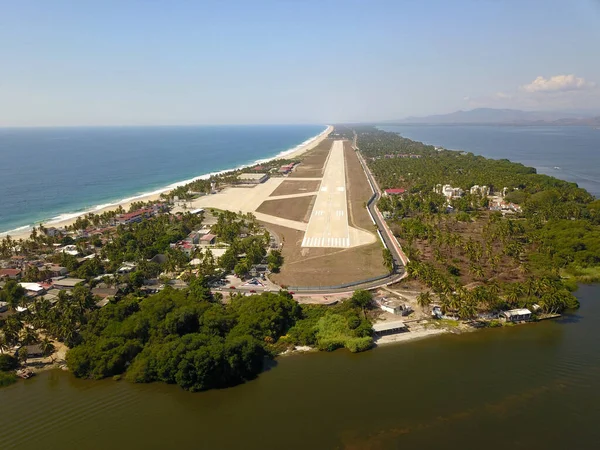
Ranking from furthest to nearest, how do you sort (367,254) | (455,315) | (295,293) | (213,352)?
(367,254), (295,293), (455,315), (213,352)

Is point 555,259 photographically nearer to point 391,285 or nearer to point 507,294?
point 507,294

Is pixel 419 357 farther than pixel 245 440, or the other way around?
pixel 419 357

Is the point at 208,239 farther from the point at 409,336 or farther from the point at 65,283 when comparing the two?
the point at 409,336

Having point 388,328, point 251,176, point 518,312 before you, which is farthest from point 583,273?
point 251,176

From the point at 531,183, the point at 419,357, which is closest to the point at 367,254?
the point at 419,357

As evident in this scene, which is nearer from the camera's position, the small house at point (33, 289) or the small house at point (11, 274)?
the small house at point (33, 289)

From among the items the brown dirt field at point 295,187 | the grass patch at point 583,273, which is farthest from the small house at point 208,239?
the grass patch at point 583,273

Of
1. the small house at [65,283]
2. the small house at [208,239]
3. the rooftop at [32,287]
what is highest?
the small house at [208,239]

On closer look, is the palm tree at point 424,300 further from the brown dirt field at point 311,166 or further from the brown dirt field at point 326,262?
the brown dirt field at point 311,166
